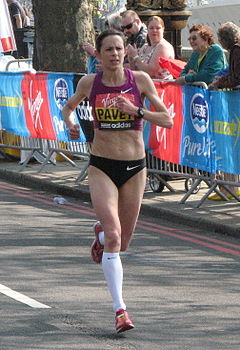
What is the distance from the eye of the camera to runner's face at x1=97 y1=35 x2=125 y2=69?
8258mm

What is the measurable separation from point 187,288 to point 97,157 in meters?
1.57

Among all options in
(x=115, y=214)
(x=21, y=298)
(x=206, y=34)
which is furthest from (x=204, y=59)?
(x=115, y=214)

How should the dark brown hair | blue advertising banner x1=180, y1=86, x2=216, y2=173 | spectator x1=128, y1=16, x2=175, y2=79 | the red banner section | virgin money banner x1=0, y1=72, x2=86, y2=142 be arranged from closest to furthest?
blue advertising banner x1=180, y1=86, x2=216, y2=173, the dark brown hair, spectator x1=128, y1=16, x2=175, y2=79, virgin money banner x1=0, y1=72, x2=86, y2=142, the red banner section

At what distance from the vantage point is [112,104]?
830cm

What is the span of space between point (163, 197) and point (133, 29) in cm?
244

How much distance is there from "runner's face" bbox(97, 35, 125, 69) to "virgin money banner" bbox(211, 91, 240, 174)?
4285 mm

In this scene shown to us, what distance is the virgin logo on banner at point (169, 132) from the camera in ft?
44.5

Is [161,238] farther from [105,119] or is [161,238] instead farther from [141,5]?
[141,5]

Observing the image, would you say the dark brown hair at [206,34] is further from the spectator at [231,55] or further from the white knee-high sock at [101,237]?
the white knee-high sock at [101,237]

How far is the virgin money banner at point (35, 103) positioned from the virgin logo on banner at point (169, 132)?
174 cm

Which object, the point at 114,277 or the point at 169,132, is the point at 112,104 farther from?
the point at 169,132

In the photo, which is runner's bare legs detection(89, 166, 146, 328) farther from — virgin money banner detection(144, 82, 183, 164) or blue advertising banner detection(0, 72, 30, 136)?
blue advertising banner detection(0, 72, 30, 136)

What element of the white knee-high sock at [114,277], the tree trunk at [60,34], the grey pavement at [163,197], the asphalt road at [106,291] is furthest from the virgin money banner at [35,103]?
the white knee-high sock at [114,277]

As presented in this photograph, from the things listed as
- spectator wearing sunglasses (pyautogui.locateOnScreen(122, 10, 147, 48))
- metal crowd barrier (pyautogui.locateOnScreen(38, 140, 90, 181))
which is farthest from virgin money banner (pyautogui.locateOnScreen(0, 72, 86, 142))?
spectator wearing sunglasses (pyautogui.locateOnScreen(122, 10, 147, 48))
